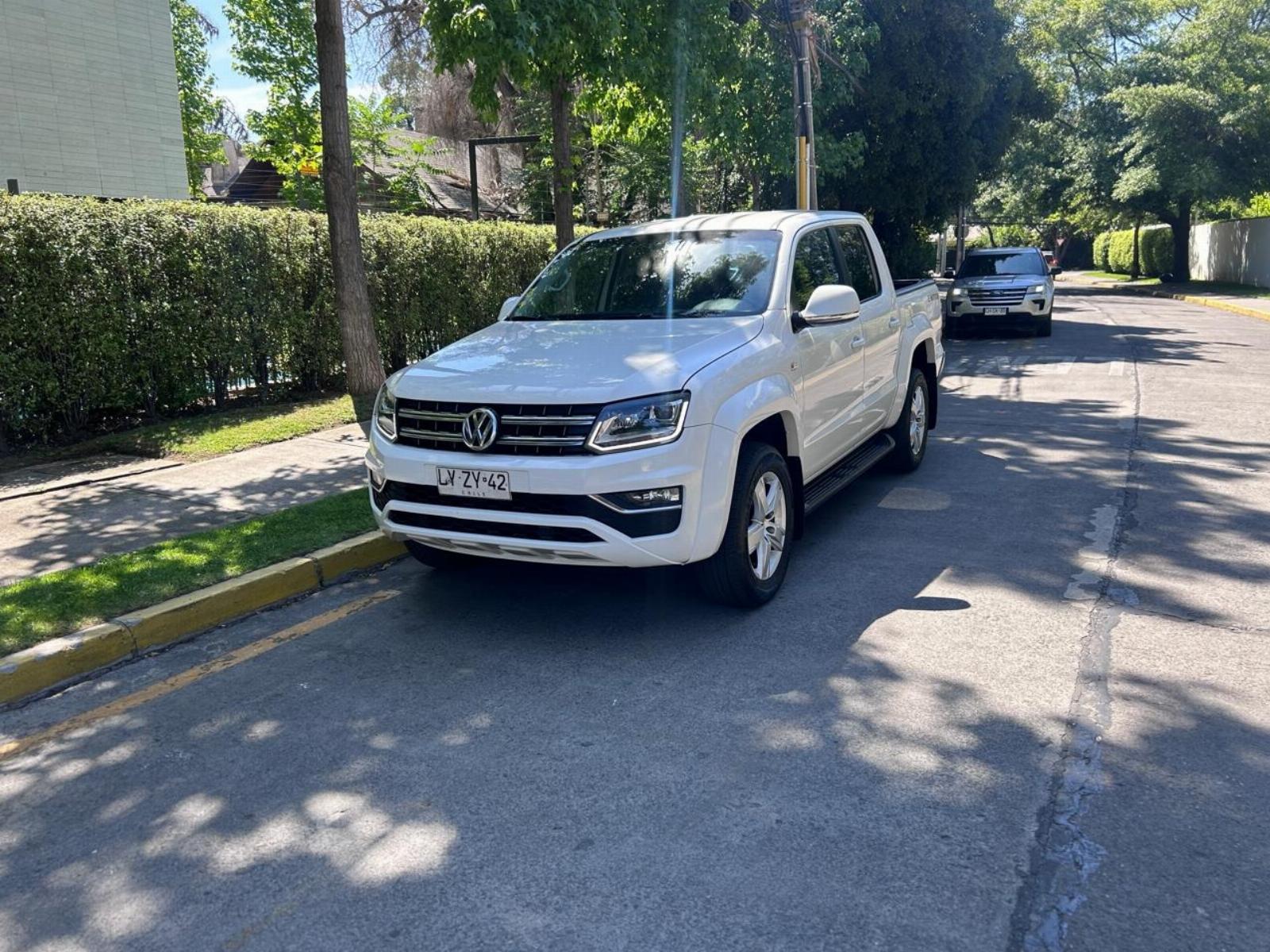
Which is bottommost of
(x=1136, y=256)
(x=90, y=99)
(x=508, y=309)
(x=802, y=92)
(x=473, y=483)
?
(x=473, y=483)

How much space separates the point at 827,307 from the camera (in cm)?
557

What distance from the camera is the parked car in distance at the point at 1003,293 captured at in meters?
19.2

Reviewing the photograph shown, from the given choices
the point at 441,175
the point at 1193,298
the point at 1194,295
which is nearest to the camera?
the point at 1193,298

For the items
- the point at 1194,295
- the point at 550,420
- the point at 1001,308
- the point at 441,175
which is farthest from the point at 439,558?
the point at 441,175

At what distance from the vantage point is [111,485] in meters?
7.82

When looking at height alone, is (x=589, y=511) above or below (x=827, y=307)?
below

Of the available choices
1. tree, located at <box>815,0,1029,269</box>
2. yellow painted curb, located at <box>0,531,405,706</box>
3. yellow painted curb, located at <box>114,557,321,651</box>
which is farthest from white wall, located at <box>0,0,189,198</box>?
yellow painted curb, located at <box>114,557,321,651</box>

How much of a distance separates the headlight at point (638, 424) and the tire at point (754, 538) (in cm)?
50

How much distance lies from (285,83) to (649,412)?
1242 inches

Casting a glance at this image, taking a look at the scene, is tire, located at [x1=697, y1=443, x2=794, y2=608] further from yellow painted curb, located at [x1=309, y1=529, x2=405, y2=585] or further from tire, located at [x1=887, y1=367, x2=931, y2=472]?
tire, located at [x1=887, y1=367, x2=931, y2=472]

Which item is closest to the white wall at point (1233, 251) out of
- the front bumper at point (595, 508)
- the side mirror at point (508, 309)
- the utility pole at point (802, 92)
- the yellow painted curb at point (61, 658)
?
the utility pole at point (802, 92)

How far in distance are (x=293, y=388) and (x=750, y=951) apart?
1010cm

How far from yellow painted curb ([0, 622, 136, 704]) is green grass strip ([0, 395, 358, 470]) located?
13.6ft

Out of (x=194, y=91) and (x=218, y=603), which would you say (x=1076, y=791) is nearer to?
(x=218, y=603)
